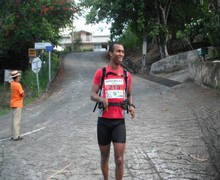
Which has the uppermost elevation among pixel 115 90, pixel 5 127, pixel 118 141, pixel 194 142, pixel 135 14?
pixel 135 14

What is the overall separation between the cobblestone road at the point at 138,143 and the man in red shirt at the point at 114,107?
1157 mm

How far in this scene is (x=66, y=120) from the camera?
12.2 metres

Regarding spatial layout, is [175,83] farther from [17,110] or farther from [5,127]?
[17,110]

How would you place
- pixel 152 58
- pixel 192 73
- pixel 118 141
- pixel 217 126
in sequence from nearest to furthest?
pixel 118 141
pixel 217 126
pixel 192 73
pixel 152 58

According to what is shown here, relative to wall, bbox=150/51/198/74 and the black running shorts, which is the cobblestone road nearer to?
the black running shorts

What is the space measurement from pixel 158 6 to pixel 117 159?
78.9 ft

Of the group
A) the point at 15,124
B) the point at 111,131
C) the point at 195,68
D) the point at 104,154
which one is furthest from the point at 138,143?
the point at 195,68

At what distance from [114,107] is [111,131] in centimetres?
34

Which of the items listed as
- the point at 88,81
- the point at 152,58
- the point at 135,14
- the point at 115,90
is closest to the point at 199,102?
the point at 115,90

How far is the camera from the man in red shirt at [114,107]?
194 inches

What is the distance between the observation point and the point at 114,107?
4965 millimetres

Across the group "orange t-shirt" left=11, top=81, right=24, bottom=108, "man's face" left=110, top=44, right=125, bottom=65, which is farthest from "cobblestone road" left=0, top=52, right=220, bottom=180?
"man's face" left=110, top=44, right=125, bottom=65

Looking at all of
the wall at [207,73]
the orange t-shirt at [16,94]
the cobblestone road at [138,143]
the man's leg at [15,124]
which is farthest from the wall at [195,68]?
the man's leg at [15,124]

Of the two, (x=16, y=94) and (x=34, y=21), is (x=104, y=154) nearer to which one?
(x=16, y=94)
